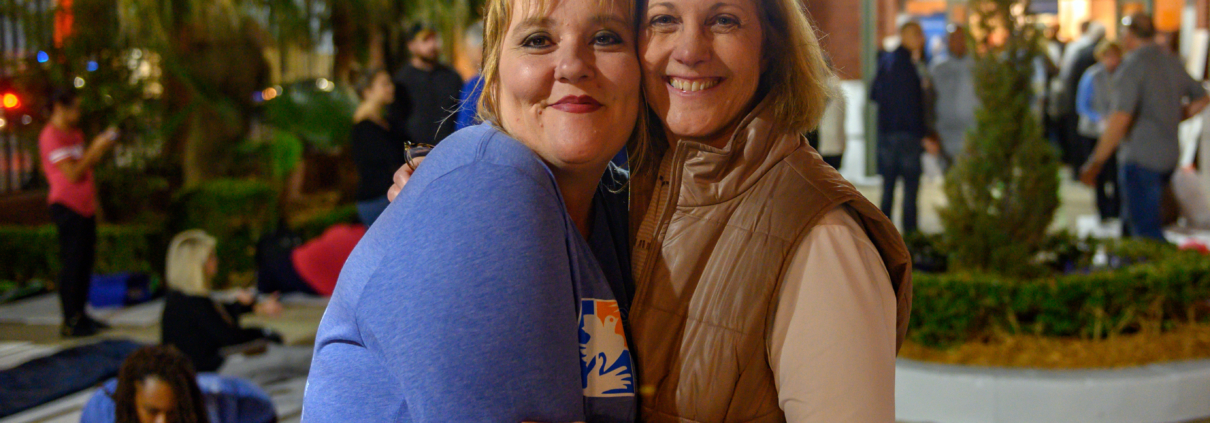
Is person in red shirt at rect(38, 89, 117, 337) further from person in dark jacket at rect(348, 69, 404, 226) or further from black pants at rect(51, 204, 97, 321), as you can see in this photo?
person in dark jacket at rect(348, 69, 404, 226)

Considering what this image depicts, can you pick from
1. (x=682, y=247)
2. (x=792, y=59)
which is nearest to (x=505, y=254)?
(x=682, y=247)

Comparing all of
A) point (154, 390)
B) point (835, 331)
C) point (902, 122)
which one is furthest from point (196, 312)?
point (902, 122)

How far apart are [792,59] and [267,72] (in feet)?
30.7

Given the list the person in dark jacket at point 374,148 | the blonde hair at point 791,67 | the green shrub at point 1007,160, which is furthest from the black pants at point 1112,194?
the blonde hair at point 791,67

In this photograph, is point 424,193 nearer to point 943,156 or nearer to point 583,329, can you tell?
point 583,329

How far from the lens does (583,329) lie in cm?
143

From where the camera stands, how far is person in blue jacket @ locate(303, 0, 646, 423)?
1.30m

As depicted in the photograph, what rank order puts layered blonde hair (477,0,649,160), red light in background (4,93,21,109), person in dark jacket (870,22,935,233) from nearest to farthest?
layered blonde hair (477,0,649,160)
person in dark jacket (870,22,935,233)
red light in background (4,93,21,109)

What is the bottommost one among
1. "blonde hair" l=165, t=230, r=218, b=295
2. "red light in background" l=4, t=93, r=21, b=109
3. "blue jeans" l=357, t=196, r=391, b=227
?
"blonde hair" l=165, t=230, r=218, b=295

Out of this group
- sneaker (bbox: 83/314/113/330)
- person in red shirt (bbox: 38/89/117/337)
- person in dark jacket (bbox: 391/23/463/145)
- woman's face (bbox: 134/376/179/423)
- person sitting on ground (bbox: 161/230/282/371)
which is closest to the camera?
woman's face (bbox: 134/376/179/423)

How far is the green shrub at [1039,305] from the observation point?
192 inches

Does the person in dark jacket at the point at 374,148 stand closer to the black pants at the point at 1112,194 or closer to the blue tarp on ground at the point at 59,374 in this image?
the blue tarp on ground at the point at 59,374

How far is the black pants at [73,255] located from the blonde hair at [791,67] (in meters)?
6.38

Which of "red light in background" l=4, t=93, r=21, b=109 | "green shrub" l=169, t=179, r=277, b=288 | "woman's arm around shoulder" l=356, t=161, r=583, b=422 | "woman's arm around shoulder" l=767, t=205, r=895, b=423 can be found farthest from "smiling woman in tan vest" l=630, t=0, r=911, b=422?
"red light in background" l=4, t=93, r=21, b=109
